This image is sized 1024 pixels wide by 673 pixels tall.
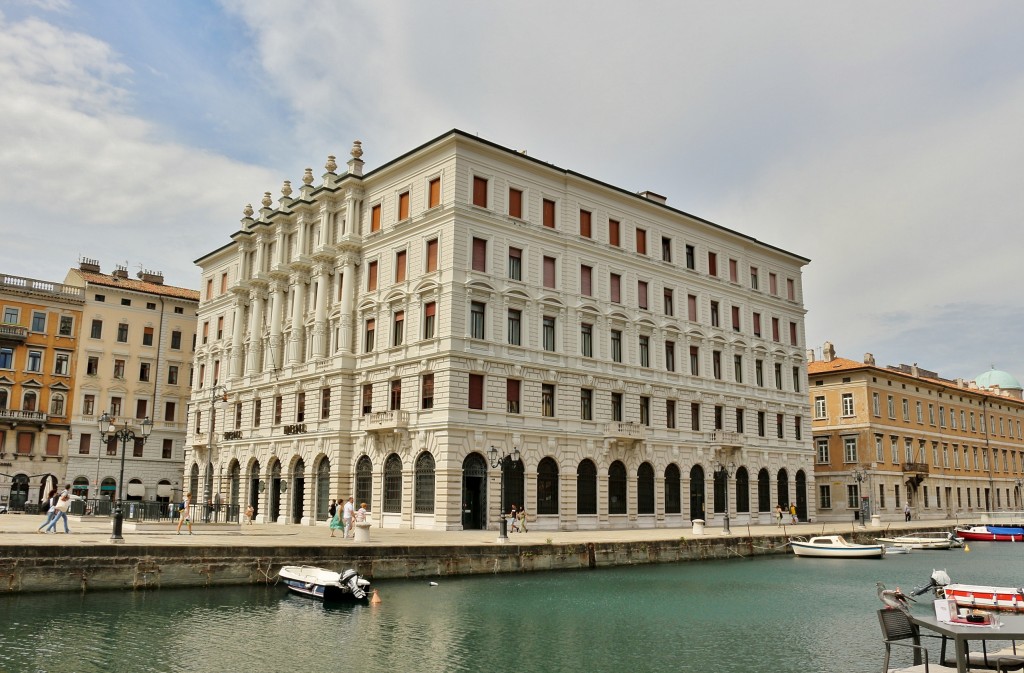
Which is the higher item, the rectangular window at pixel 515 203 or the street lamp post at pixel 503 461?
the rectangular window at pixel 515 203

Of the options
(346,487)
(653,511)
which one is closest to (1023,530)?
(653,511)

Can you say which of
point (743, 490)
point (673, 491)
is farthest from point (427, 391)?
point (743, 490)

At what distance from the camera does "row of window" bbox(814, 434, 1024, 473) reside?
70.1m

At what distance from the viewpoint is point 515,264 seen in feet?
148

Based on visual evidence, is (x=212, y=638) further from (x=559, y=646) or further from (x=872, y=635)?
(x=872, y=635)

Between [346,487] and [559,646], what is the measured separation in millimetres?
30026

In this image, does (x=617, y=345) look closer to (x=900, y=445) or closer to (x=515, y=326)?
(x=515, y=326)

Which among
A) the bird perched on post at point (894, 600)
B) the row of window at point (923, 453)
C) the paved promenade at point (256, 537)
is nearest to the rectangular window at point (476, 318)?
the paved promenade at point (256, 537)

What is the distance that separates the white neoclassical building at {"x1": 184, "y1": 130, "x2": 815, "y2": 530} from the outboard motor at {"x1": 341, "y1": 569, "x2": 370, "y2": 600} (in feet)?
49.6

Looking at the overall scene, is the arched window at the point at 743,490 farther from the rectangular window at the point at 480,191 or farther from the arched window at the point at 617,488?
the rectangular window at the point at 480,191

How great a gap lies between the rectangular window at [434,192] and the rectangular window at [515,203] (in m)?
3.97

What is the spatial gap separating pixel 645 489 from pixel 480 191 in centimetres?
1955

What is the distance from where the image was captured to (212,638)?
18422 millimetres

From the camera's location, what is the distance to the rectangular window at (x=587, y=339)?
47281 mm
